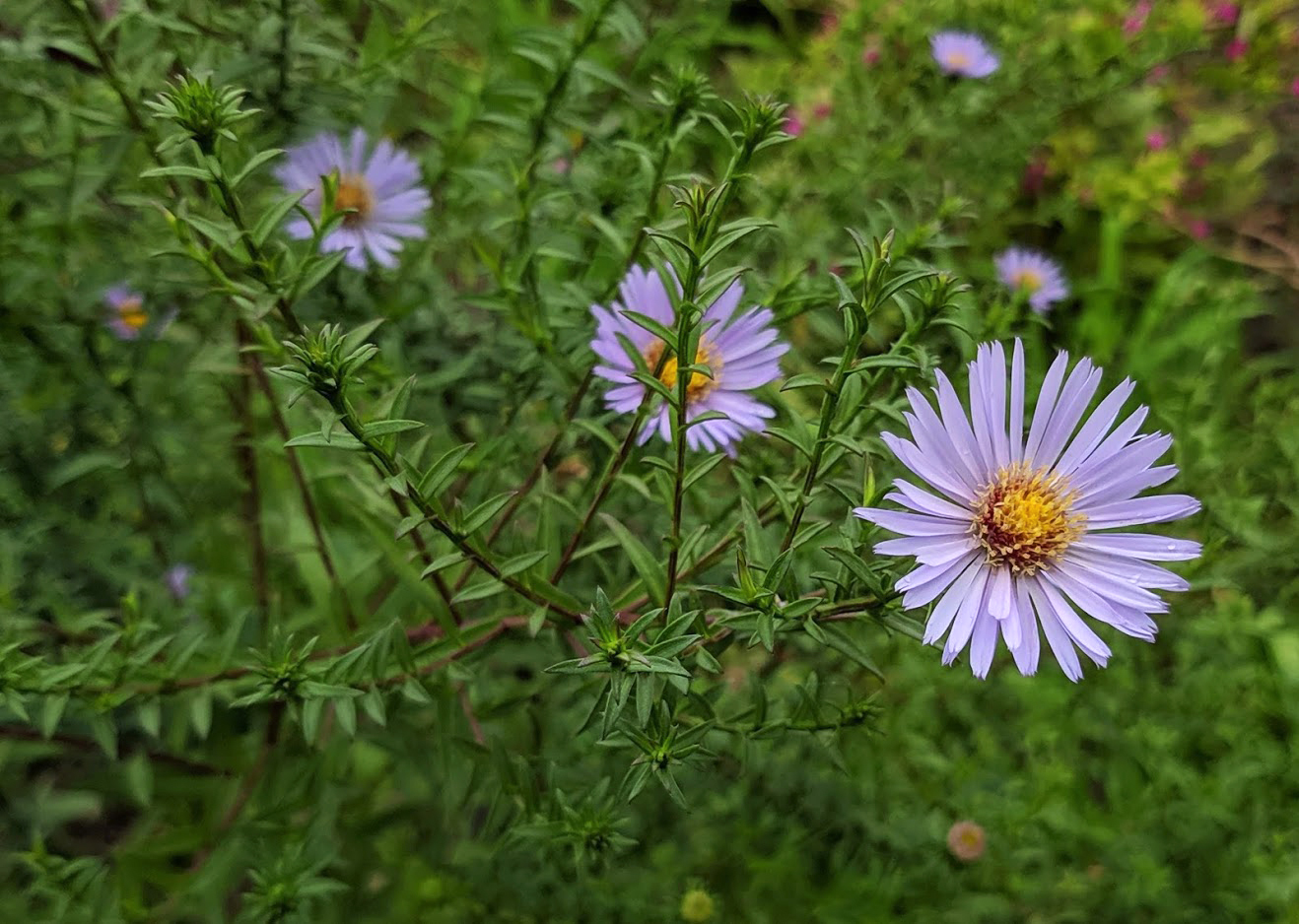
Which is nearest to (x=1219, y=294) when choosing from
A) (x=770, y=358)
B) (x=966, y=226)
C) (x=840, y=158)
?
(x=966, y=226)

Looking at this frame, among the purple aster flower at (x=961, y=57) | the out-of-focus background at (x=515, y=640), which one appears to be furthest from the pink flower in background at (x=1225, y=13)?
the purple aster flower at (x=961, y=57)

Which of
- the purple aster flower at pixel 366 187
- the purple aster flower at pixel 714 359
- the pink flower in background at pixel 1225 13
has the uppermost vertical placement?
the pink flower in background at pixel 1225 13

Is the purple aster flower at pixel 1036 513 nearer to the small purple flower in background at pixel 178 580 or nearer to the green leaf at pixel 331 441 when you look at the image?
the green leaf at pixel 331 441

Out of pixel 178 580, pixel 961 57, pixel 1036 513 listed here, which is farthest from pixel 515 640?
pixel 961 57

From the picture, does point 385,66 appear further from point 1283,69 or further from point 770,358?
point 1283,69

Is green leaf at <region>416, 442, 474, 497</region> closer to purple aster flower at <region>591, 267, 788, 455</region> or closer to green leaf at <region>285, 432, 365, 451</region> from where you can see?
green leaf at <region>285, 432, 365, 451</region>

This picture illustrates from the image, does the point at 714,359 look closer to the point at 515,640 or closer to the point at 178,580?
the point at 515,640
